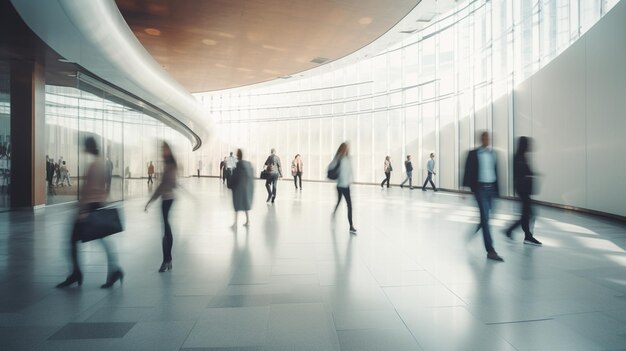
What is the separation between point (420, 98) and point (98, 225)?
2122 cm

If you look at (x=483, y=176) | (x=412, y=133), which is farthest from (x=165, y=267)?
(x=412, y=133)

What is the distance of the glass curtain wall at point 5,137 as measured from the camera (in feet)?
36.5

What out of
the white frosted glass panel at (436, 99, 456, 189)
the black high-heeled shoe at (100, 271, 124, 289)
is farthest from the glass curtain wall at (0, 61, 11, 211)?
the white frosted glass panel at (436, 99, 456, 189)

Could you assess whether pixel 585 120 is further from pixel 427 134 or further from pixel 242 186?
pixel 427 134

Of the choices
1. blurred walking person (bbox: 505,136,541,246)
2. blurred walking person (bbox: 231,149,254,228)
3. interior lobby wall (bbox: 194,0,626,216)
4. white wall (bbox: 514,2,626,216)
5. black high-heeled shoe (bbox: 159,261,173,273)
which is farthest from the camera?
interior lobby wall (bbox: 194,0,626,216)

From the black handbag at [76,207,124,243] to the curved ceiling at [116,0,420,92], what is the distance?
740cm

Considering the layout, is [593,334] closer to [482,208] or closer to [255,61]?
[482,208]

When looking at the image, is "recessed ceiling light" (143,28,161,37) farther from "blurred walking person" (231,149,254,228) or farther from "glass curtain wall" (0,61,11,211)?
"blurred walking person" (231,149,254,228)

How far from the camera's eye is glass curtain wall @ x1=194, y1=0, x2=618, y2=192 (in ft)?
45.0

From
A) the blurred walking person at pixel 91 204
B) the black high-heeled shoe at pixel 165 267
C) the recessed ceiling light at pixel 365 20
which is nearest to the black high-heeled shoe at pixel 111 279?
the blurred walking person at pixel 91 204

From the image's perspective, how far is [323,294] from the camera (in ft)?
12.9

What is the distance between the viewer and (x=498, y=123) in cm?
1538

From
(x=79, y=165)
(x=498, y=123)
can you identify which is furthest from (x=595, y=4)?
(x=79, y=165)

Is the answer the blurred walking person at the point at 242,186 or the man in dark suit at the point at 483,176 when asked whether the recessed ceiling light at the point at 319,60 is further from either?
the man in dark suit at the point at 483,176
